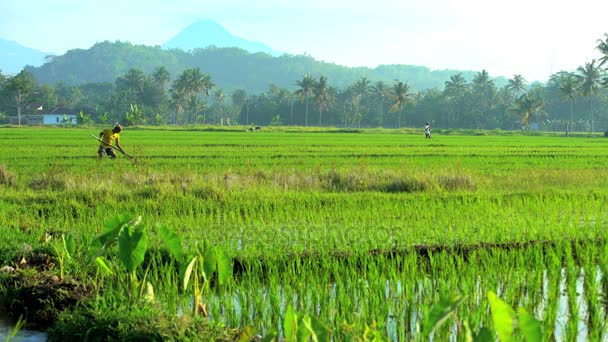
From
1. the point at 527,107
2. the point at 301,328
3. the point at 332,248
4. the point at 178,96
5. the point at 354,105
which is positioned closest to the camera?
the point at 301,328

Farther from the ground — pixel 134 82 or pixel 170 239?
pixel 134 82

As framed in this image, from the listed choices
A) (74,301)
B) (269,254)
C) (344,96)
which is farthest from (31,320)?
(344,96)

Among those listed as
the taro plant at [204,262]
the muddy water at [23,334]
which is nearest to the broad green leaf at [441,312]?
the taro plant at [204,262]

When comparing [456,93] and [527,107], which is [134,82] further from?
[527,107]

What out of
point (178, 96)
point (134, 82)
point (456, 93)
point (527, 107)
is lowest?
point (527, 107)

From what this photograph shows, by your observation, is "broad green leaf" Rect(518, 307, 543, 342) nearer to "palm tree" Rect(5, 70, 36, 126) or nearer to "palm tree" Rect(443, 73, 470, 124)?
"palm tree" Rect(5, 70, 36, 126)

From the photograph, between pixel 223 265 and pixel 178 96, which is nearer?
pixel 223 265

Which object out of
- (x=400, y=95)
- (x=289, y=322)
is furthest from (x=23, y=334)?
(x=400, y=95)

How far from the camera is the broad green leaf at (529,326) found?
2.23 metres

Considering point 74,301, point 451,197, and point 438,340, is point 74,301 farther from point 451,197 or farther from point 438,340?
point 451,197

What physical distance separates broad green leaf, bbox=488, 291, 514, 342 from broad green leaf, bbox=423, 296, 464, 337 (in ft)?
0.39

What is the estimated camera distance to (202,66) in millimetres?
158500

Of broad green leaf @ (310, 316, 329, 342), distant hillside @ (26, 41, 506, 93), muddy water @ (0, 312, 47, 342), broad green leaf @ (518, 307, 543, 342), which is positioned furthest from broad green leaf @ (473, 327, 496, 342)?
distant hillside @ (26, 41, 506, 93)

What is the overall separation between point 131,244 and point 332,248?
2198 millimetres
